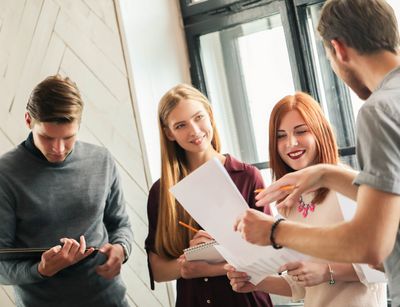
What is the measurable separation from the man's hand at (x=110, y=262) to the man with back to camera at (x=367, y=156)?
3.10 feet

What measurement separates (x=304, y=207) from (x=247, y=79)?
4.29ft

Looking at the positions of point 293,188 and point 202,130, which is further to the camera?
point 202,130


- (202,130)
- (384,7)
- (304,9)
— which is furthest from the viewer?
(304,9)

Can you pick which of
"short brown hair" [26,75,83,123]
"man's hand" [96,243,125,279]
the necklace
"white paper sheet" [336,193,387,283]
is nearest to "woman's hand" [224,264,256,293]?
the necklace

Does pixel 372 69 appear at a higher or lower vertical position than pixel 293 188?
higher

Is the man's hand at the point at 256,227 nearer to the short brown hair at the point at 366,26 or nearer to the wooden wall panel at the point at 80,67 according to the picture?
the short brown hair at the point at 366,26

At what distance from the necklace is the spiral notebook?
0.29 meters

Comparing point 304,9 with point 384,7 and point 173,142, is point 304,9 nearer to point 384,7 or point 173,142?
point 173,142

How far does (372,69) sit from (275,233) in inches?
15.9

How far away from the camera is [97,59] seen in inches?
123

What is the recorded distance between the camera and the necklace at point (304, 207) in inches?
79.1

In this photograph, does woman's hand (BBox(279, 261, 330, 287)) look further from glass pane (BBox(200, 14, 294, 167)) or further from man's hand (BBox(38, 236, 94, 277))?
glass pane (BBox(200, 14, 294, 167))

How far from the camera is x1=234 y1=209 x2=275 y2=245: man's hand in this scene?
145cm

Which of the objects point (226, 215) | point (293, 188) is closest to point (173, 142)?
point (226, 215)
